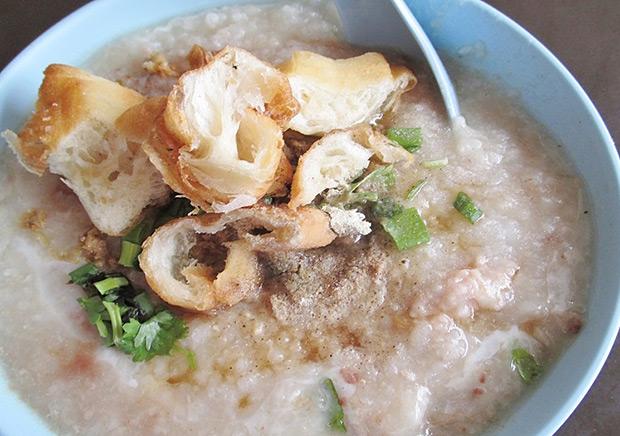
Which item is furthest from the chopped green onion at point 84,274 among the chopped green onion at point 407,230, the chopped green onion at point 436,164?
the chopped green onion at point 436,164

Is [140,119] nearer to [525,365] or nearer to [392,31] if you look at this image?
[392,31]

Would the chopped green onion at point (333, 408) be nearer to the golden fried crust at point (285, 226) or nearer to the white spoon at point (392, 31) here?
the golden fried crust at point (285, 226)

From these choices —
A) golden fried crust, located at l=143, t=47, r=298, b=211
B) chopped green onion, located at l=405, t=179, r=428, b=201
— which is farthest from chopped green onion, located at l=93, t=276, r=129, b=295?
chopped green onion, located at l=405, t=179, r=428, b=201

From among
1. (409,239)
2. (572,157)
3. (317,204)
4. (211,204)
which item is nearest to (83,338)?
(211,204)

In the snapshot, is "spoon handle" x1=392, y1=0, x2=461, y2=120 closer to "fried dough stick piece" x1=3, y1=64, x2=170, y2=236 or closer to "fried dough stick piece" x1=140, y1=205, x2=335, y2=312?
"fried dough stick piece" x1=140, y1=205, x2=335, y2=312

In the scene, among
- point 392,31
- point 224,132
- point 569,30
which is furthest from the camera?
point 569,30

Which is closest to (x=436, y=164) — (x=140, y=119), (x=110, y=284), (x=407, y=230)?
(x=407, y=230)
